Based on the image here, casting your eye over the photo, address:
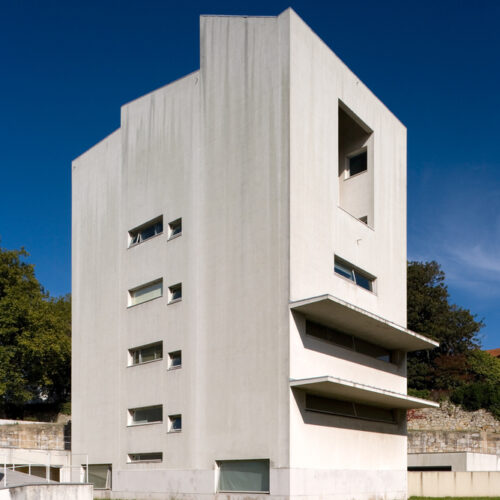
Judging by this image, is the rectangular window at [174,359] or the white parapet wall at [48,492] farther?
the rectangular window at [174,359]

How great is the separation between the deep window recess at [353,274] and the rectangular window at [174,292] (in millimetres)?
5954

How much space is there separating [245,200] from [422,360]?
31.2 metres

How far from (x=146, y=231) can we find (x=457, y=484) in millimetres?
17004

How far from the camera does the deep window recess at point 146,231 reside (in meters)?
25.7

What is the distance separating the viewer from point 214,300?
22.7 m

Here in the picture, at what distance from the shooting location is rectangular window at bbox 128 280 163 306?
25219mm

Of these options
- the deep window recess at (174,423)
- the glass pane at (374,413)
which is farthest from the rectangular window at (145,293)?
the glass pane at (374,413)

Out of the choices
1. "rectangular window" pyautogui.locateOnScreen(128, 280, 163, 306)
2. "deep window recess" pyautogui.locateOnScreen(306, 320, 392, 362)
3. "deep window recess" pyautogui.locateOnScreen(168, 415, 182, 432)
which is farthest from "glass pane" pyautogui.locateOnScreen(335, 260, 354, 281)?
"deep window recess" pyautogui.locateOnScreen(168, 415, 182, 432)

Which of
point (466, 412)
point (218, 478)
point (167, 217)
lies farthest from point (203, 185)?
point (466, 412)

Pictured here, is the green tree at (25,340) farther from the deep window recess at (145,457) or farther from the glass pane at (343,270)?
the glass pane at (343,270)

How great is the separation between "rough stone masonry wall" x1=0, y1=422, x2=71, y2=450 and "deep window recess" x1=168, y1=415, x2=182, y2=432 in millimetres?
10815

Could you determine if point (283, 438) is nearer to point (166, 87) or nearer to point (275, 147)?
point (275, 147)

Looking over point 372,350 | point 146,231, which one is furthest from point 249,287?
point 372,350

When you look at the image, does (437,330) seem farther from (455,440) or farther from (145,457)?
(145,457)
